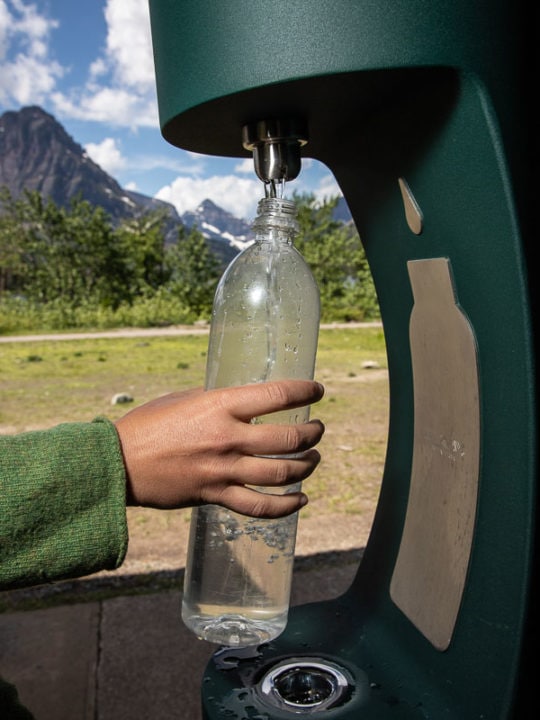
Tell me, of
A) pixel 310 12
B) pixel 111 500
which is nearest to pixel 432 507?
pixel 111 500

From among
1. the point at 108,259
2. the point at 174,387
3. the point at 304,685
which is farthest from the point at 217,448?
the point at 108,259

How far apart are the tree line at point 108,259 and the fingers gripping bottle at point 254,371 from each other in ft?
39.8

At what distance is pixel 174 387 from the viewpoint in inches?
218

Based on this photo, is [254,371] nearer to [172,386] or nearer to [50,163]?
[172,386]

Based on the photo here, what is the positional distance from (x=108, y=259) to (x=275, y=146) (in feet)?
50.8

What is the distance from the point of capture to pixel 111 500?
0.75 meters

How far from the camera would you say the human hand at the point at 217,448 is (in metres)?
0.76

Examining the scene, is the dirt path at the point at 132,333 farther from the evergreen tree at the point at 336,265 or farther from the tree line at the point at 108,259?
the tree line at the point at 108,259

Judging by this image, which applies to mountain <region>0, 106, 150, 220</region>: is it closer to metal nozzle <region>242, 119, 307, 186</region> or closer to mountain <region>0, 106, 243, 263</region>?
mountain <region>0, 106, 243, 263</region>

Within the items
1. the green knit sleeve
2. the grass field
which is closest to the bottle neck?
the green knit sleeve

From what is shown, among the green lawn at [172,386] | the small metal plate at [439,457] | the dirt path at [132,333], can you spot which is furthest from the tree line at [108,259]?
the small metal plate at [439,457]

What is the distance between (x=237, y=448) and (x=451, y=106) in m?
0.46

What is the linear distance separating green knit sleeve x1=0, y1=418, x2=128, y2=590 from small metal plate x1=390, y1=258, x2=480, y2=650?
44 centimetres

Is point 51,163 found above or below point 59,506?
above
